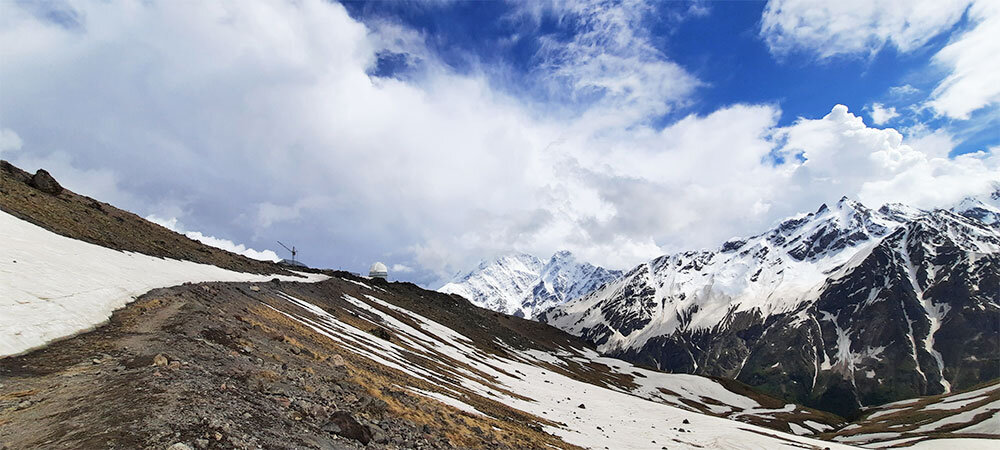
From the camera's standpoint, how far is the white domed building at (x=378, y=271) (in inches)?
7213

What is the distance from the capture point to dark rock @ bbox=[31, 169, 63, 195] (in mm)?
51750

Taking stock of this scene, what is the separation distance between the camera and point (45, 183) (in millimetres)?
52281

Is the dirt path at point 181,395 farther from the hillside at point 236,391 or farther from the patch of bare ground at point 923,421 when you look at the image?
the patch of bare ground at point 923,421

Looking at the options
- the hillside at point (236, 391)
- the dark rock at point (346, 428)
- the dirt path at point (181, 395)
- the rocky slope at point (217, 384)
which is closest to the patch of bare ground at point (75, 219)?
the rocky slope at point (217, 384)

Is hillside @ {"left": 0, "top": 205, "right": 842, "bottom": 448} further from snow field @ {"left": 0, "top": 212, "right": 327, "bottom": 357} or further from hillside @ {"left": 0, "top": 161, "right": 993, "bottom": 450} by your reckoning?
snow field @ {"left": 0, "top": 212, "right": 327, "bottom": 357}

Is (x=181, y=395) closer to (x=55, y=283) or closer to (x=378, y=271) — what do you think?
(x=55, y=283)

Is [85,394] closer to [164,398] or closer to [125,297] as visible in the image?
[164,398]

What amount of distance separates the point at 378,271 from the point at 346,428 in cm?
17782

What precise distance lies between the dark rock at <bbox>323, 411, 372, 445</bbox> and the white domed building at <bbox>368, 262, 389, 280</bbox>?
174 metres

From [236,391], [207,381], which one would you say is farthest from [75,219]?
[236,391]

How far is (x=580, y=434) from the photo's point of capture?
34.0 metres

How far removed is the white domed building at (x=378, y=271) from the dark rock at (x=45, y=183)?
429ft

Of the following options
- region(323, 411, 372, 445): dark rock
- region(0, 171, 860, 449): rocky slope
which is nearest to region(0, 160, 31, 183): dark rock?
region(0, 171, 860, 449): rocky slope

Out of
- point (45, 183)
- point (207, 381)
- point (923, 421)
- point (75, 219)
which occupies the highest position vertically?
point (45, 183)
